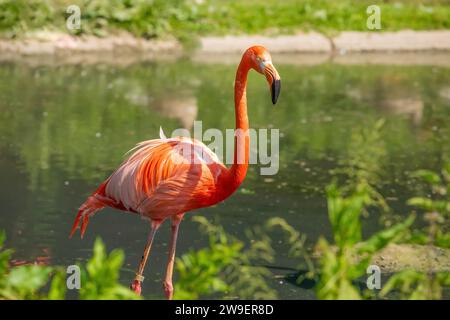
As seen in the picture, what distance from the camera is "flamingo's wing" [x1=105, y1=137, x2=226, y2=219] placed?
5.60 meters

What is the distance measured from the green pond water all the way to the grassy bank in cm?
103

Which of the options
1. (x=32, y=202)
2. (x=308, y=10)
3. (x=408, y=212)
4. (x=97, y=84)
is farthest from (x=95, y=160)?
(x=308, y=10)

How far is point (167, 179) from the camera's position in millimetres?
5633

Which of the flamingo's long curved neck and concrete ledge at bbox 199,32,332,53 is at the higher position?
concrete ledge at bbox 199,32,332,53

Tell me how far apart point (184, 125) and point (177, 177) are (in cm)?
592

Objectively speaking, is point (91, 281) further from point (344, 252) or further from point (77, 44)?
point (77, 44)

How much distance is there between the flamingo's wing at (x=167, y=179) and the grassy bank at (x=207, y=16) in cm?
1045

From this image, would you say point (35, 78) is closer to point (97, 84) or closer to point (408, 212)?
point (97, 84)

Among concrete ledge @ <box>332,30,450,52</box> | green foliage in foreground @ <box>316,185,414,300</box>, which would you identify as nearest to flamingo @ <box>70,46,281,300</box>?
green foliage in foreground @ <box>316,185,414,300</box>

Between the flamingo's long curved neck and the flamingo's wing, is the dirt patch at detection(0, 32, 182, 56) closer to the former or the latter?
the flamingo's wing

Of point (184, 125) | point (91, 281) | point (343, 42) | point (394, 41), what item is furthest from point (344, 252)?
point (394, 41)

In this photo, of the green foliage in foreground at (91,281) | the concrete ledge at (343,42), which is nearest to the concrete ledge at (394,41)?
the concrete ledge at (343,42)

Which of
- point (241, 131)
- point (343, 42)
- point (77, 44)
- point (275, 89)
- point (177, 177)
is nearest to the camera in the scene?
point (275, 89)

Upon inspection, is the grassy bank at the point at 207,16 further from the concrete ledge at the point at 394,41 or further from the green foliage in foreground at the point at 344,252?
the green foliage in foreground at the point at 344,252
